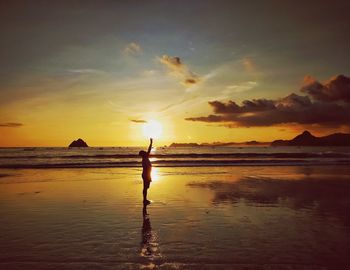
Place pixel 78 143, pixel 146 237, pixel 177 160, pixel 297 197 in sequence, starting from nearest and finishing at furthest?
pixel 146 237, pixel 297 197, pixel 177 160, pixel 78 143

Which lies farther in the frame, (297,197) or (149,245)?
(297,197)

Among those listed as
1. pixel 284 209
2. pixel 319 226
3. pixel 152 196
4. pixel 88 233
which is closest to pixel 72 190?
pixel 152 196

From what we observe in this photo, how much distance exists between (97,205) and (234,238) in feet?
21.4

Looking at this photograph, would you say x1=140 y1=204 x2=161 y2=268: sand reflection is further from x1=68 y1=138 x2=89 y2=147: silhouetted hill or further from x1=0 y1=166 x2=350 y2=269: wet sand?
x1=68 y1=138 x2=89 y2=147: silhouetted hill

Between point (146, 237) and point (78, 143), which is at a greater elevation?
point (78, 143)

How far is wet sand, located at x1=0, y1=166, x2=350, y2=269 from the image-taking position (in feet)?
22.8

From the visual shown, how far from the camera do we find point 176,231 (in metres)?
9.26

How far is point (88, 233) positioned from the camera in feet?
29.7

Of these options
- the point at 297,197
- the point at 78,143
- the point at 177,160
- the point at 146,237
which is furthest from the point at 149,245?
the point at 78,143

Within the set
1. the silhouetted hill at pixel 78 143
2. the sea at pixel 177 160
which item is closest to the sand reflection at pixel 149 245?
the sea at pixel 177 160

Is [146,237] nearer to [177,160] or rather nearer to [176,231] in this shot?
[176,231]

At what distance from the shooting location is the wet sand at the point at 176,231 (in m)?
6.94

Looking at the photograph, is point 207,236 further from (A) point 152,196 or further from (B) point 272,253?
(A) point 152,196

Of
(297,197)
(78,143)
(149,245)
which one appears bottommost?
(149,245)
